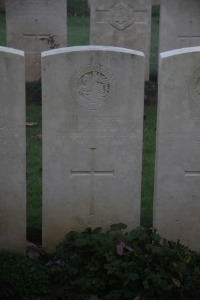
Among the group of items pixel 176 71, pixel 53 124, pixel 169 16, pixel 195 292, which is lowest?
pixel 195 292

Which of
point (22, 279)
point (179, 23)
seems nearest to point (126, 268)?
point (22, 279)

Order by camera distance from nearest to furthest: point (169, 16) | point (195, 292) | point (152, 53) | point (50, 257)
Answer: point (195, 292) → point (50, 257) → point (169, 16) → point (152, 53)

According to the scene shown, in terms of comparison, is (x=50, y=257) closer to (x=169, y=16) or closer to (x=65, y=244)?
(x=65, y=244)

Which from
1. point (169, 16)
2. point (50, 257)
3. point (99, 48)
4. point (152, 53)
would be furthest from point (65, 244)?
point (152, 53)

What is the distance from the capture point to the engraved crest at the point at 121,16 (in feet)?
37.0

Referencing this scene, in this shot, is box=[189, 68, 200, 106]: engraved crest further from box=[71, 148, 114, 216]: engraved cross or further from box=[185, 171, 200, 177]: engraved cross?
box=[71, 148, 114, 216]: engraved cross

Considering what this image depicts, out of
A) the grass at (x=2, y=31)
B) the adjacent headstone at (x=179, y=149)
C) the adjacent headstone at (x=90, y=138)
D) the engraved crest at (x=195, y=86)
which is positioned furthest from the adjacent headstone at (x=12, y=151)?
the grass at (x=2, y=31)

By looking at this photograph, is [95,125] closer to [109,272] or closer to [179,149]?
[179,149]

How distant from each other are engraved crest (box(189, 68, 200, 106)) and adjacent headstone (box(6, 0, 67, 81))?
605 cm

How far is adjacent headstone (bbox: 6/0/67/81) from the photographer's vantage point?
11.4 metres

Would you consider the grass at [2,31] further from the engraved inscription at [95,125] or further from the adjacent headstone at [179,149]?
the adjacent headstone at [179,149]

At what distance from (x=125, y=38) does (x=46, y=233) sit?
20.5 ft

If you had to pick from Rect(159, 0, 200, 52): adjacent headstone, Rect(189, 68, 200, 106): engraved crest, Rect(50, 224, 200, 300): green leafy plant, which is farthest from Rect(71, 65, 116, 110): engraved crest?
Rect(159, 0, 200, 52): adjacent headstone

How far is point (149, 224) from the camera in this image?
6.42 m
